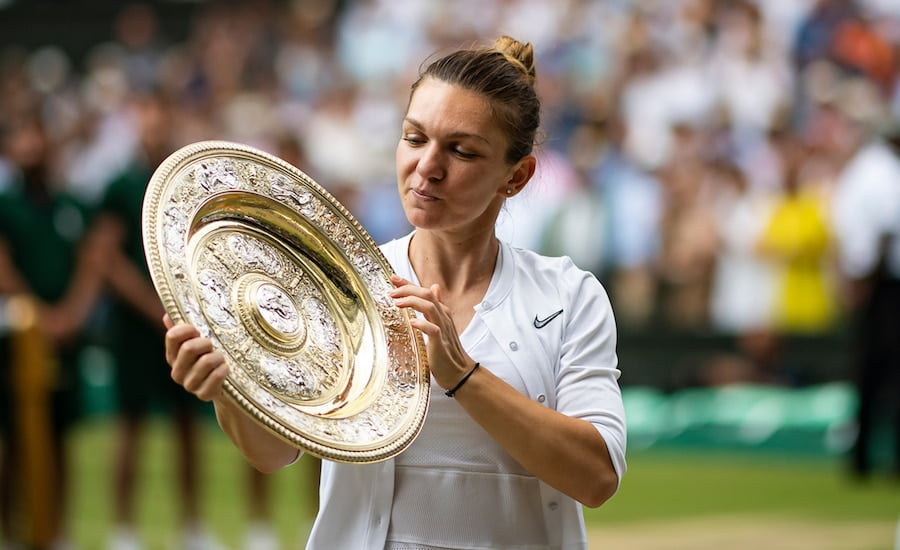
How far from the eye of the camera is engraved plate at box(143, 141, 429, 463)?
223 cm

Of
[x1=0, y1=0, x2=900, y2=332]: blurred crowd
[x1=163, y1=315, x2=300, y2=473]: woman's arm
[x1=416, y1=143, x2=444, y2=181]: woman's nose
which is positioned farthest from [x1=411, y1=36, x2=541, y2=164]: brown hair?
[x1=0, y1=0, x2=900, y2=332]: blurred crowd

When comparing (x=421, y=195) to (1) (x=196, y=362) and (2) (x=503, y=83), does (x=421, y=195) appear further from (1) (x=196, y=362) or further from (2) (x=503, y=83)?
(1) (x=196, y=362)

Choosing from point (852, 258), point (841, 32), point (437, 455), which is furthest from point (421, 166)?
point (841, 32)

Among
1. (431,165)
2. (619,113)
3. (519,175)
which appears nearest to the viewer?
(431,165)

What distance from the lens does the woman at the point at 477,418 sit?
242cm

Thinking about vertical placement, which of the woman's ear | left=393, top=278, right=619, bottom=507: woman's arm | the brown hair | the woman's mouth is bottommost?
left=393, top=278, right=619, bottom=507: woman's arm

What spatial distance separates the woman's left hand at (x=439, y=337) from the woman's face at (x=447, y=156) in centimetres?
18

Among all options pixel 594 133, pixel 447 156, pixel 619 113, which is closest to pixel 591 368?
pixel 447 156

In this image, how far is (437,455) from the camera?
252 centimetres

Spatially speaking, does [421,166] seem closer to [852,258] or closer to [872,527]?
[872,527]

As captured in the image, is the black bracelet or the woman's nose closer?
the black bracelet

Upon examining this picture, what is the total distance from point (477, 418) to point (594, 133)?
9.90 meters

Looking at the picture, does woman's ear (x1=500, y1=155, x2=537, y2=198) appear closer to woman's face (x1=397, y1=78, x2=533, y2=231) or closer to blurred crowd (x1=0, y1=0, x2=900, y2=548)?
woman's face (x1=397, y1=78, x2=533, y2=231)

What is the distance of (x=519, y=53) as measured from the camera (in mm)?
2730
